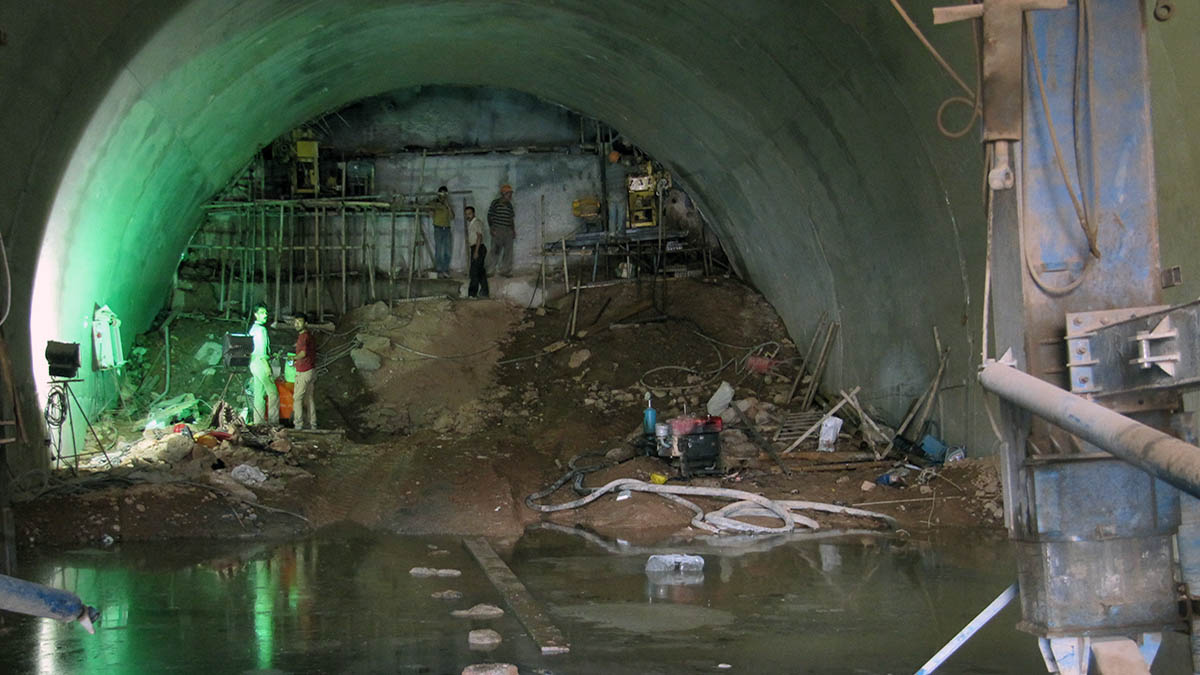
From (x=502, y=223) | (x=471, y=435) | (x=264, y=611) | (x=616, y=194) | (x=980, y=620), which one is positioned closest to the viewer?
(x=980, y=620)

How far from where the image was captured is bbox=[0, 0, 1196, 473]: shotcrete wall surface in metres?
10.3

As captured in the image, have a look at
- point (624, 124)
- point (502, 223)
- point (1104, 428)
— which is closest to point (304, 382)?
point (502, 223)

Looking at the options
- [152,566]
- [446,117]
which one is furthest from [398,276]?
[152,566]

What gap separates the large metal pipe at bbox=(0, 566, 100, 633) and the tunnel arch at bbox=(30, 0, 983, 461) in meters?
7.15

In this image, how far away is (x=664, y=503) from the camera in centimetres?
1170

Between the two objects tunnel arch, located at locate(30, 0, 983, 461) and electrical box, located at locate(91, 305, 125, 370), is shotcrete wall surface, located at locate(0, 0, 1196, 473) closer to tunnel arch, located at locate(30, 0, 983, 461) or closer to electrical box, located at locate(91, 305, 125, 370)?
tunnel arch, located at locate(30, 0, 983, 461)

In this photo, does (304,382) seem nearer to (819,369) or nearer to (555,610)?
(819,369)

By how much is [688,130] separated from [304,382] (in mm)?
6579

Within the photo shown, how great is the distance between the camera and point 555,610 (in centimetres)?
723

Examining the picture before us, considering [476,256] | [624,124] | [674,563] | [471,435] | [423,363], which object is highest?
[624,124]

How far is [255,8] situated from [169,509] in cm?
533

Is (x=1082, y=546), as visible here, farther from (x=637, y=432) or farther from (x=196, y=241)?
(x=196, y=241)

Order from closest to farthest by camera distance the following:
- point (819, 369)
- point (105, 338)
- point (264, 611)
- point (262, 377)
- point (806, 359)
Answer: point (264, 611) → point (105, 338) → point (819, 369) → point (806, 359) → point (262, 377)

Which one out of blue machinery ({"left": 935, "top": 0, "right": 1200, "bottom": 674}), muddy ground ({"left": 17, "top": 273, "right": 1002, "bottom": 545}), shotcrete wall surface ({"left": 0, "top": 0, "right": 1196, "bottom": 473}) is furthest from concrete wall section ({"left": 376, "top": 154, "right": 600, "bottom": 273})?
blue machinery ({"left": 935, "top": 0, "right": 1200, "bottom": 674})
